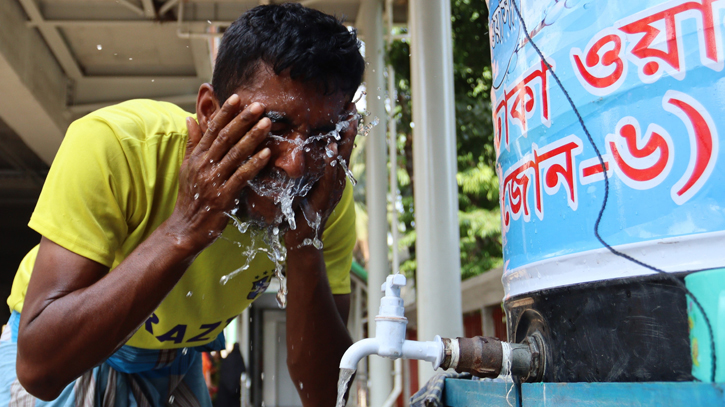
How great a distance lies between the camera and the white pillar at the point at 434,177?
3.45 m

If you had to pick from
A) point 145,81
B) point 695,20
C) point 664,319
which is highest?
point 145,81

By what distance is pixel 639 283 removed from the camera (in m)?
0.98

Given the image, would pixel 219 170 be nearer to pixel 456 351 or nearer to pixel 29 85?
pixel 456 351

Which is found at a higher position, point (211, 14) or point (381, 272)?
point (211, 14)

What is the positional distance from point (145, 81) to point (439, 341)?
7153 millimetres

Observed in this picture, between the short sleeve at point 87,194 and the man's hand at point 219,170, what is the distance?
0.18 m

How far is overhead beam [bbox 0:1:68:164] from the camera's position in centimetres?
568

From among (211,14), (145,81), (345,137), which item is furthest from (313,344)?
(145,81)

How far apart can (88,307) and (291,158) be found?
57cm

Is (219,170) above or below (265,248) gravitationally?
above

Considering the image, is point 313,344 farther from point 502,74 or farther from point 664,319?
point 664,319

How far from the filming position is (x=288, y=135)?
1.53 meters

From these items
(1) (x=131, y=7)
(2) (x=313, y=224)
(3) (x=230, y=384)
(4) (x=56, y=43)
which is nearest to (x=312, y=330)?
(2) (x=313, y=224)

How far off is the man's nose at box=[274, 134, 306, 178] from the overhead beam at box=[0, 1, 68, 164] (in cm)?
503
